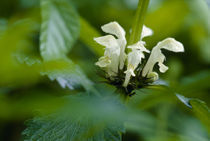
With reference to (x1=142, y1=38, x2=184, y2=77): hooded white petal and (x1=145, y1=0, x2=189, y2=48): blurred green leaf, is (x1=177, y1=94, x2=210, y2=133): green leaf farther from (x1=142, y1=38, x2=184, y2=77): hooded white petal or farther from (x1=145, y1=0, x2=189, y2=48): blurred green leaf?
(x1=145, y1=0, x2=189, y2=48): blurred green leaf

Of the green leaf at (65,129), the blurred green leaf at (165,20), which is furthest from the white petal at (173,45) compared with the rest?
the blurred green leaf at (165,20)

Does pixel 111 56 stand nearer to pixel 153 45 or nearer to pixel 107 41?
pixel 107 41

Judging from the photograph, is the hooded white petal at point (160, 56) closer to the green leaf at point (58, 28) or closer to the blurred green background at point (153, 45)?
the green leaf at point (58, 28)

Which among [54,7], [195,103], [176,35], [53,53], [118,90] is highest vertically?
[176,35]

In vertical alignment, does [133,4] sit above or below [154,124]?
above

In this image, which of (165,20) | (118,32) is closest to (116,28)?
(118,32)

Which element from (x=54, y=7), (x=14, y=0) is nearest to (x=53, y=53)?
(x=54, y=7)

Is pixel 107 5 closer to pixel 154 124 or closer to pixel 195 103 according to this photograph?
pixel 154 124

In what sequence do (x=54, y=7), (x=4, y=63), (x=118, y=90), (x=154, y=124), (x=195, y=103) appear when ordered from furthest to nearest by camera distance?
(x=154, y=124) → (x=54, y=7) → (x=118, y=90) → (x=195, y=103) → (x=4, y=63)

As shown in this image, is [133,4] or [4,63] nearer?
[4,63]
